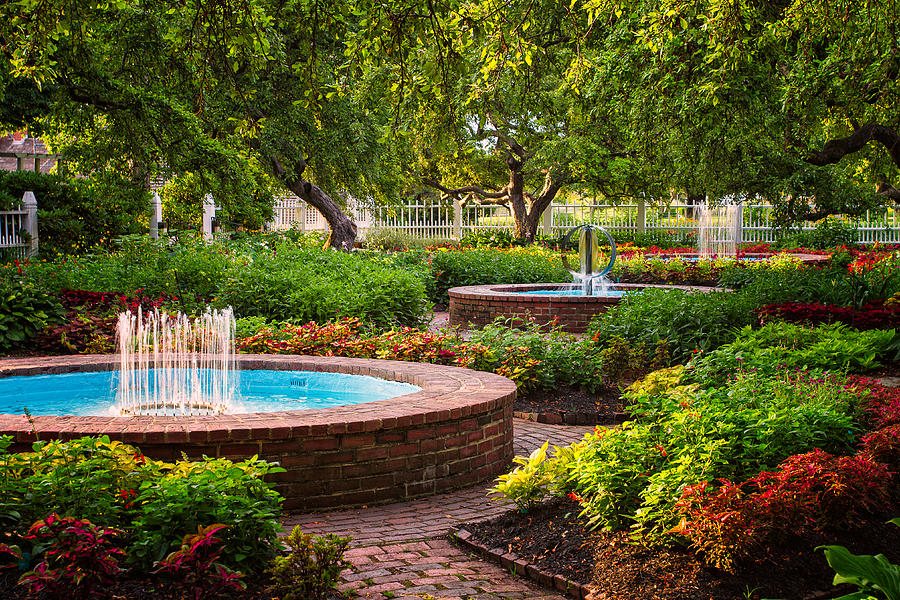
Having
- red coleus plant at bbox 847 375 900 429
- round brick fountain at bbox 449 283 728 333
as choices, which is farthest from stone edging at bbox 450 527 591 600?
round brick fountain at bbox 449 283 728 333

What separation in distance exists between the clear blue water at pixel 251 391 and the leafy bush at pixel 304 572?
3794 millimetres

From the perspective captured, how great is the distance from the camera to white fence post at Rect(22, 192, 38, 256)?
54.6 feet

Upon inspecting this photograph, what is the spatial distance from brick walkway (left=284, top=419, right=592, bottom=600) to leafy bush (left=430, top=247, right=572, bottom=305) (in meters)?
12.9

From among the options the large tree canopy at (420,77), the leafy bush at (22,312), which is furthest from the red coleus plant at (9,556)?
the leafy bush at (22,312)

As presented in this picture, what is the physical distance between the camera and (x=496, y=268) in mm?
18844

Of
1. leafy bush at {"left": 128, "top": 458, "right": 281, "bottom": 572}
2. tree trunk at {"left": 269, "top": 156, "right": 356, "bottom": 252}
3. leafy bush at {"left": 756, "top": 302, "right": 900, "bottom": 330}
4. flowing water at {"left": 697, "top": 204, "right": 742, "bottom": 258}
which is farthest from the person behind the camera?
flowing water at {"left": 697, "top": 204, "right": 742, "bottom": 258}

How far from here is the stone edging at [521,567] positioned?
3979 mm

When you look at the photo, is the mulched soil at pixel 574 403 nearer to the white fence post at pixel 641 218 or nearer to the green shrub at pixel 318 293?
the green shrub at pixel 318 293

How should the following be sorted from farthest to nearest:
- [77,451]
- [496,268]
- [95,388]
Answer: [496,268], [95,388], [77,451]

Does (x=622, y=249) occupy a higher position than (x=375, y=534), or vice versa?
(x=622, y=249)

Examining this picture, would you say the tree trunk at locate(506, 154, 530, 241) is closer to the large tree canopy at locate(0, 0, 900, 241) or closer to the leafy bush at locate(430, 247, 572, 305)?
the large tree canopy at locate(0, 0, 900, 241)


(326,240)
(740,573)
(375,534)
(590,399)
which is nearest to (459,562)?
(375,534)

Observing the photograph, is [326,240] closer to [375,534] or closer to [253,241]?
[253,241]

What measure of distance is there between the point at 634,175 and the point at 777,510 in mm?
25456
